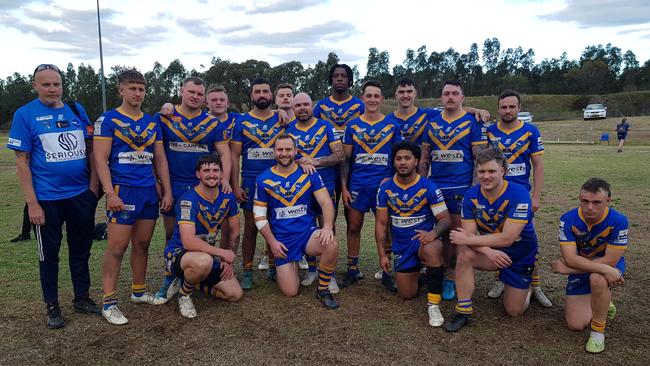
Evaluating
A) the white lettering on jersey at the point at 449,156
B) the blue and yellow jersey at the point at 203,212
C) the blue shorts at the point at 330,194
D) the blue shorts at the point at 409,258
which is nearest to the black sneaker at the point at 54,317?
the blue and yellow jersey at the point at 203,212

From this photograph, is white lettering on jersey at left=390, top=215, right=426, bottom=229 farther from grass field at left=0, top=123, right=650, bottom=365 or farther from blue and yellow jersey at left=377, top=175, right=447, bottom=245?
grass field at left=0, top=123, right=650, bottom=365

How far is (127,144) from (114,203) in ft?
1.89

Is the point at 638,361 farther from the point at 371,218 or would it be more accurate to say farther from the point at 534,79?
the point at 534,79

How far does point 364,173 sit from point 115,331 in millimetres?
3050

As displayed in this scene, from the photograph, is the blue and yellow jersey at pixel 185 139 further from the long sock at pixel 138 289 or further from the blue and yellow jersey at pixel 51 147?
the long sock at pixel 138 289

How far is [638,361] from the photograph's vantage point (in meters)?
3.56

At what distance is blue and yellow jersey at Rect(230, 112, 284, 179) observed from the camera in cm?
540

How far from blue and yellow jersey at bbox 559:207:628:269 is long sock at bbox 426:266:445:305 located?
45.2 inches

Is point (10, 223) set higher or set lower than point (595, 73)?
lower

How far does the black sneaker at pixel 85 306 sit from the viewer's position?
178 inches

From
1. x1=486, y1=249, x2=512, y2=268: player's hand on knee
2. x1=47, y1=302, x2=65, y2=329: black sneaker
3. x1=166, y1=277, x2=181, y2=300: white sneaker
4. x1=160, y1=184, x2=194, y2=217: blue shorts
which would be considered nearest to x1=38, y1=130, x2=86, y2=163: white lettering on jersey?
x1=160, y1=184, x2=194, y2=217: blue shorts

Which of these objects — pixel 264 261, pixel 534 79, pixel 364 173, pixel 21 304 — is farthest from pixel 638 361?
pixel 534 79

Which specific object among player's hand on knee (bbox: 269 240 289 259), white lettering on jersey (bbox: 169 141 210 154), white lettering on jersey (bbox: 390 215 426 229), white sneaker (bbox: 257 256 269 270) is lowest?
white sneaker (bbox: 257 256 269 270)

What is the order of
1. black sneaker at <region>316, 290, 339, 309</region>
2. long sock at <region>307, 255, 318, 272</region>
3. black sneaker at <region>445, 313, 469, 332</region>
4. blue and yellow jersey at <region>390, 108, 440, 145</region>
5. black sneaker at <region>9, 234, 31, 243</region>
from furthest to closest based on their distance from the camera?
black sneaker at <region>9, 234, 31, 243</region> → long sock at <region>307, 255, 318, 272</region> → blue and yellow jersey at <region>390, 108, 440, 145</region> → black sneaker at <region>316, 290, 339, 309</region> → black sneaker at <region>445, 313, 469, 332</region>
